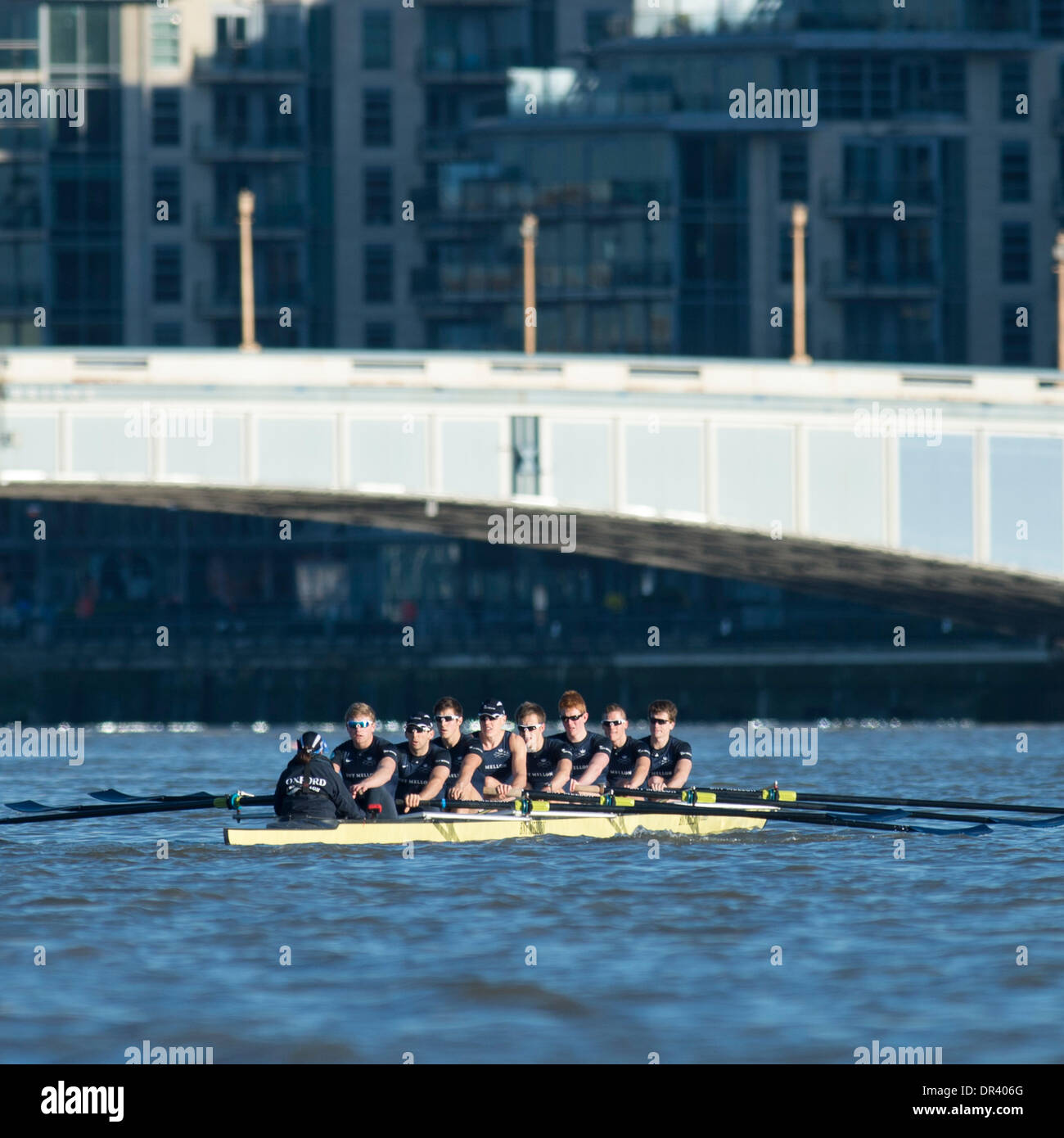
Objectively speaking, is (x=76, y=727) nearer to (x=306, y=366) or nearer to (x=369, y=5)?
(x=306, y=366)

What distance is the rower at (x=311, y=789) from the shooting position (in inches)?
965

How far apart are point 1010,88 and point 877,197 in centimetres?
563

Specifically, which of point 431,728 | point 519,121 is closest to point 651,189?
point 519,121

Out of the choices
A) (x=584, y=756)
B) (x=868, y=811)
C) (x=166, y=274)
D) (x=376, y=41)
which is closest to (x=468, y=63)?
(x=376, y=41)

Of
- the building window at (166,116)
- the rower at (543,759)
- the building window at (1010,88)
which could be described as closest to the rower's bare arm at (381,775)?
the rower at (543,759)

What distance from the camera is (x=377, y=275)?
82.4m

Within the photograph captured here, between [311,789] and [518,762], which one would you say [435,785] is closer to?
[518,762]

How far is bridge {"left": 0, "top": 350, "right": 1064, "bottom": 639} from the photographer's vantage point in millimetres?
43781

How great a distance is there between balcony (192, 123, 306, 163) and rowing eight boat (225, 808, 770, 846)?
56.3 metres

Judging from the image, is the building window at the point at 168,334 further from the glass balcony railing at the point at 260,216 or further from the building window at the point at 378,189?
the building window at the point at 378,189

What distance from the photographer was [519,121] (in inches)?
2913

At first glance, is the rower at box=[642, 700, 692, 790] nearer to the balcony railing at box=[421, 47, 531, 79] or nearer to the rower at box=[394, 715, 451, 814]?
the rower at box=[394, 715, 451, 814]

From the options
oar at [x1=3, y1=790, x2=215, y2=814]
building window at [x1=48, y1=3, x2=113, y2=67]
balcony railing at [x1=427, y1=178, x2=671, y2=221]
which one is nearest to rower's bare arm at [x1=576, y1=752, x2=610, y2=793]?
oar at [x1=3, y1=790, x2=215, y2=814]

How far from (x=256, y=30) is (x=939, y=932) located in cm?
6534
